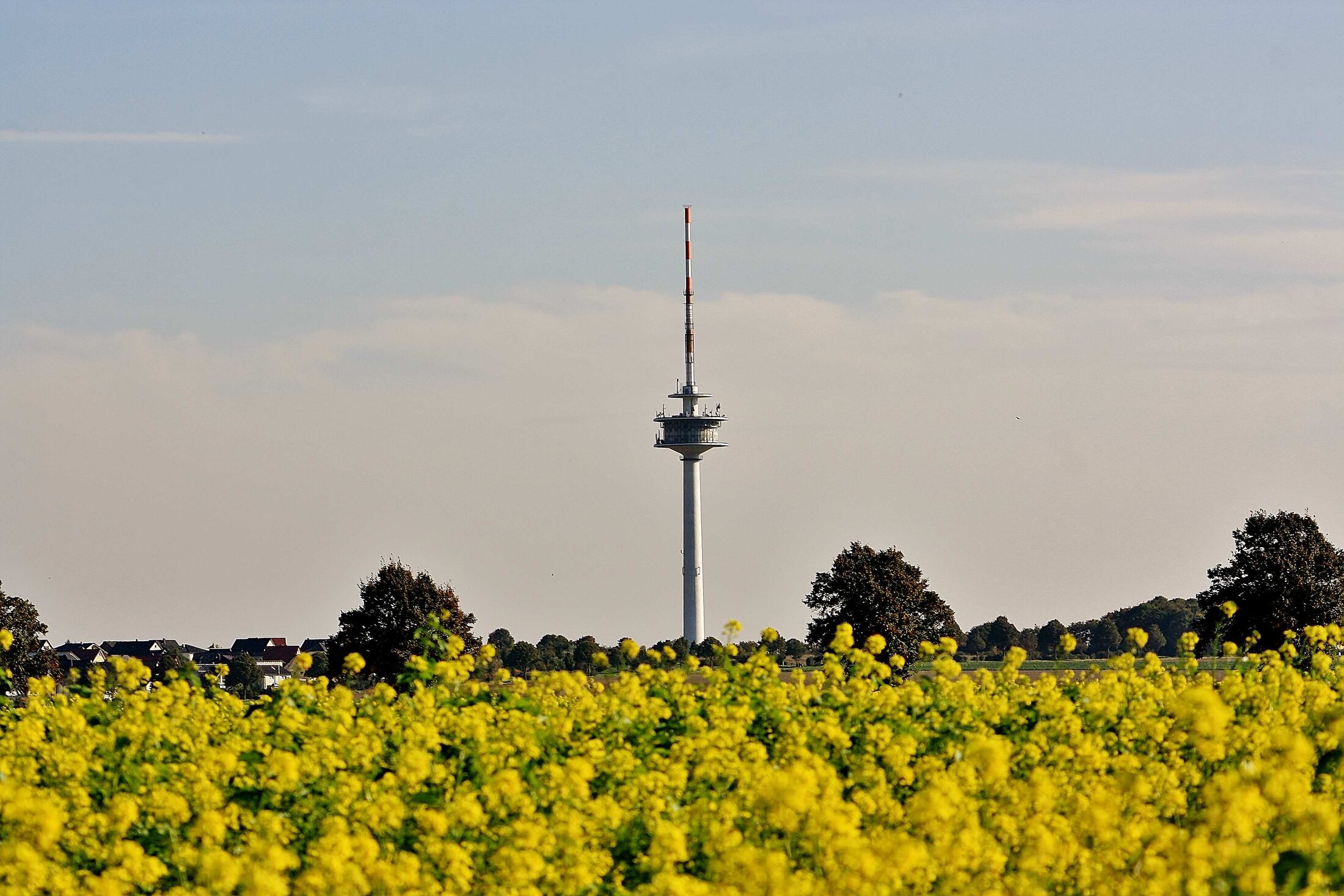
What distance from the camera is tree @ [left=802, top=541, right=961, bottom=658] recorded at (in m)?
55.4

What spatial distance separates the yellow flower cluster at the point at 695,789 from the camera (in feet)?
30.9

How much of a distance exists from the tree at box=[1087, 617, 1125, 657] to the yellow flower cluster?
7293cm

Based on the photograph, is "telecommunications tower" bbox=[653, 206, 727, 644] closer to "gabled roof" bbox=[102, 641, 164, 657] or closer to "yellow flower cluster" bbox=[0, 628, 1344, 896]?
"gabled roof" bbox=[102, 641, 164, 657]

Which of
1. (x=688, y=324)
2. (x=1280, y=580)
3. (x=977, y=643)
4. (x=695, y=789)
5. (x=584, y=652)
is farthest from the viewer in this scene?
(x=688, y=324)

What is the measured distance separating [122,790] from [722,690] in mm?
4569

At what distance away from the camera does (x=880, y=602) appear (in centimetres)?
5609

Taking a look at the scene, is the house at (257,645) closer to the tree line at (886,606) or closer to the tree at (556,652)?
the tree at (556,652)

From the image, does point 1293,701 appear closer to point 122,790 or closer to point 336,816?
point 336,816

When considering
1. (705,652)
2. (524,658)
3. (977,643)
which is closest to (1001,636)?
(977,643)

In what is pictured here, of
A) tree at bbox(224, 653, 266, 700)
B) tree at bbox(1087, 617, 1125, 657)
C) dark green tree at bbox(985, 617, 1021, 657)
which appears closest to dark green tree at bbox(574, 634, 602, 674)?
tree at bbox(224, 653, 266, 700)

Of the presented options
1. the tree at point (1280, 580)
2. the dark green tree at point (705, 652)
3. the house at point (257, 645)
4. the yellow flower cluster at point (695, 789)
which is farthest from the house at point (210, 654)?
the yellow flower cluster at point (695, 789)

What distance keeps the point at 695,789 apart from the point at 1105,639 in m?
78.9

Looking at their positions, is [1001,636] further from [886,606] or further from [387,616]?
[387,616]

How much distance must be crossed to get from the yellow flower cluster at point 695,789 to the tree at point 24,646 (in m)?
37.6
